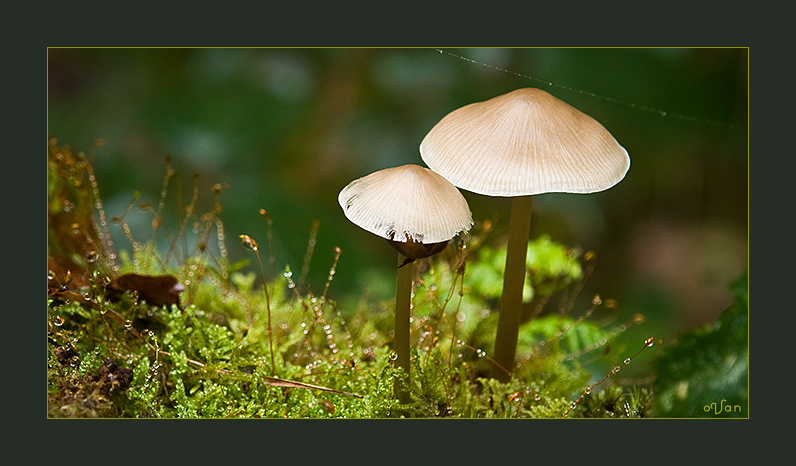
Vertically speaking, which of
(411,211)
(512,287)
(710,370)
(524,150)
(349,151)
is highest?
(349,151)

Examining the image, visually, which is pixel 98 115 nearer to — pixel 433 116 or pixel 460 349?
pixel 433 116

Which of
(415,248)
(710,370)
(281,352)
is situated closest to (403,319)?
(415,248)

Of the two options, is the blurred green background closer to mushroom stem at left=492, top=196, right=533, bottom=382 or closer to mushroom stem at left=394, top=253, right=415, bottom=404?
mushroom stem at left=492, top=196, right=533, bottom=382

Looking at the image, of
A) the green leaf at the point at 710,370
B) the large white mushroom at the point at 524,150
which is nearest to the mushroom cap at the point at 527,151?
the large white mushroom at the point at 524,150

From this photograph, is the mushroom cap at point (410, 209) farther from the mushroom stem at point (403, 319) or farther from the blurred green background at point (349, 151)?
the blurred green background at point (349, 151)

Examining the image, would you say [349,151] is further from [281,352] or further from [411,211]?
[411,211]

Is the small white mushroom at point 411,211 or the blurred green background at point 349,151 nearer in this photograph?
the small white mushroom at point 411,211

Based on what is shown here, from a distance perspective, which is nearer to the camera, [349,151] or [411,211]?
[411,211]
